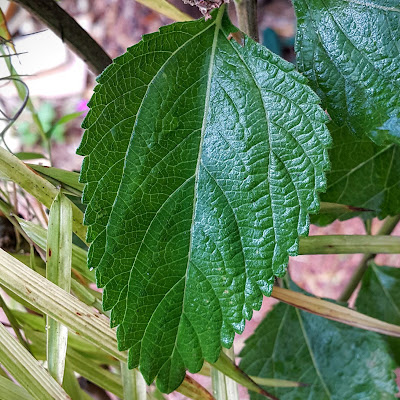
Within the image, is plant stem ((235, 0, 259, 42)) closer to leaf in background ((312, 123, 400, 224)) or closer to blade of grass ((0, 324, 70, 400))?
leaf in background ((312, 123, 400, 224))

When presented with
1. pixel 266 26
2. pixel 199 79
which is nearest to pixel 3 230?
pixel 199 79

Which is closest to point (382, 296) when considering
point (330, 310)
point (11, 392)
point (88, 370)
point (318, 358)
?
point (318, 358)

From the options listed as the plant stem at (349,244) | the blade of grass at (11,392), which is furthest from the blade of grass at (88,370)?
the plant stem at (349,244)

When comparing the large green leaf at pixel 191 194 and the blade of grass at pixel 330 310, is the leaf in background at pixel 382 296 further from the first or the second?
the large green leaf at pixel 191 194

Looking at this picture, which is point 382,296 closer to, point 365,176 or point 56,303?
point 365,176

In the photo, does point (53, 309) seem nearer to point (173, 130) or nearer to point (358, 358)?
point (173, 130)

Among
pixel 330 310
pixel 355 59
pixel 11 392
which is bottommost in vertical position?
pixel 11 392
